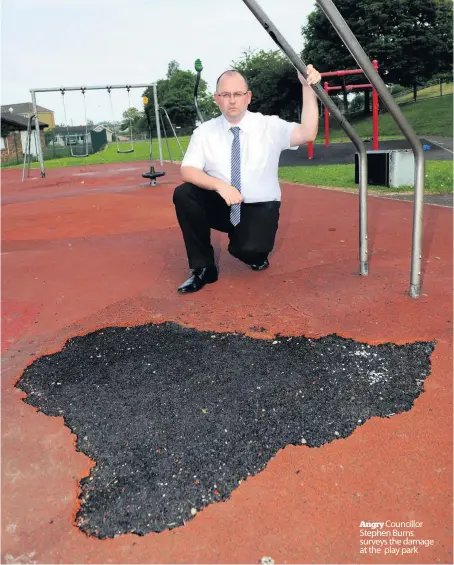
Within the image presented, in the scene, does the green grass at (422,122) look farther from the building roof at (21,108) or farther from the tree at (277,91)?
the building roof at (21,108)

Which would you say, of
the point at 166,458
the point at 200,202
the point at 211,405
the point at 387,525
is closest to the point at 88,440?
the point at 166,458

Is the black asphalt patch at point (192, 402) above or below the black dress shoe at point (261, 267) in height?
below

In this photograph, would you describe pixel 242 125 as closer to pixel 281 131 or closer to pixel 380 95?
pixel 281 131

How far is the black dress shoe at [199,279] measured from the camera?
3.18m

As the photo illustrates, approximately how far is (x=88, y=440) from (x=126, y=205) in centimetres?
605

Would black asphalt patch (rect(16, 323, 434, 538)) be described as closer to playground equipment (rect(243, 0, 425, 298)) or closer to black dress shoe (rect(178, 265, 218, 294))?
black dress shoe (rect(178, 265, 218, 294))

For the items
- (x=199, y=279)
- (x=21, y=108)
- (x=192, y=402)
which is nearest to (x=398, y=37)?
(x=199, y=279)

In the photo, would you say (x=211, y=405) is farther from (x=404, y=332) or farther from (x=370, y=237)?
(x=370, y=237)

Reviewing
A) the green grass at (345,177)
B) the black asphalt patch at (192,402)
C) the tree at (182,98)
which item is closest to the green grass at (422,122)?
the green grass at (345,177)

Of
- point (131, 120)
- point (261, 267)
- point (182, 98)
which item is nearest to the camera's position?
point (261, 267)

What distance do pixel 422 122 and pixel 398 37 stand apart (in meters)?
10.9

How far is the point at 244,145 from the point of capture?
3.06 metres

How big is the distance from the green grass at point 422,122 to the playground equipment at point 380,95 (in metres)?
14.2

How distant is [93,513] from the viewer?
142cm
